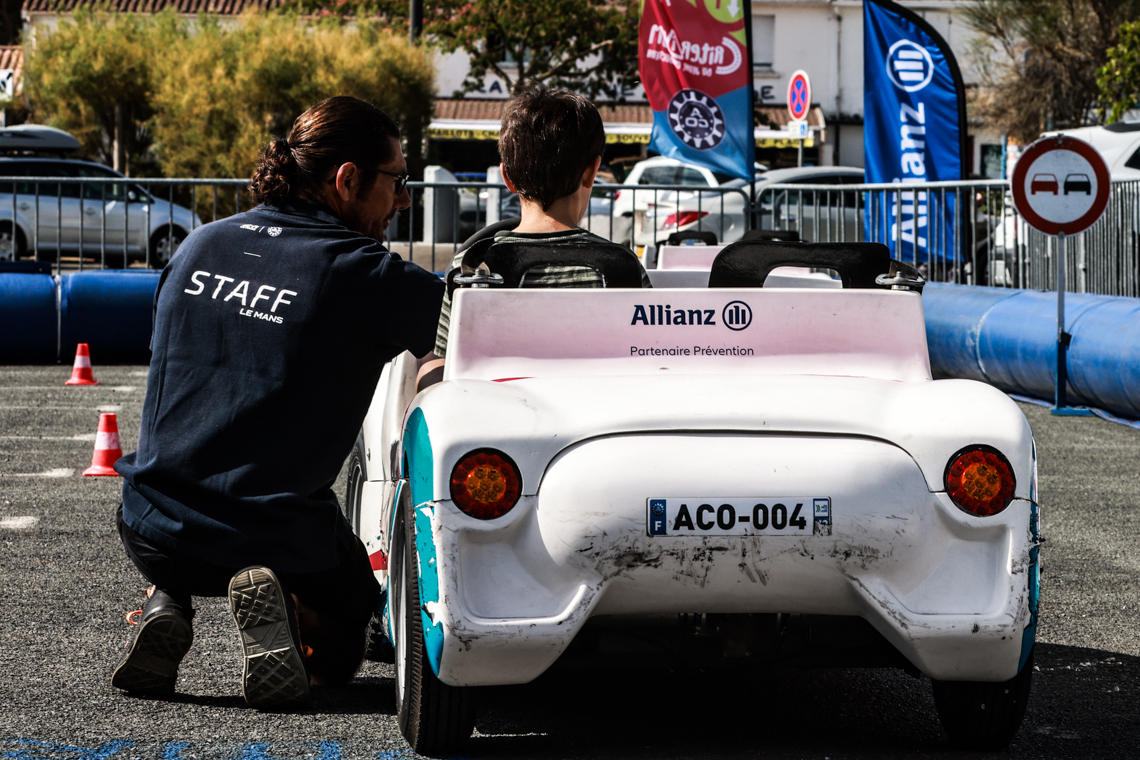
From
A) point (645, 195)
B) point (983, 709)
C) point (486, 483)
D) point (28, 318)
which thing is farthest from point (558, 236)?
point (645, 195)

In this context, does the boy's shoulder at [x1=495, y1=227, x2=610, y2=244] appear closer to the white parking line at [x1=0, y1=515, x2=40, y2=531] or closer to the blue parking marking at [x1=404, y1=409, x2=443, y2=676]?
the blue parking marking at [x1=404, y1=409, x2=443, y2=676]

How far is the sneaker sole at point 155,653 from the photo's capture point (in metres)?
3.65

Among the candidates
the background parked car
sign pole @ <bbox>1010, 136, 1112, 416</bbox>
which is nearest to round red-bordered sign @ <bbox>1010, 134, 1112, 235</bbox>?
sign pole @ <bbox>1010, 136, 1112, 416</bbox>

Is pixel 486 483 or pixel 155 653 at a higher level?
pixel 486 483

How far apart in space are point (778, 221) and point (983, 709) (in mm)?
11867

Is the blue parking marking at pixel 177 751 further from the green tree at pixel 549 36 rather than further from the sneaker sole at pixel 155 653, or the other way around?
the green tree at pixel 549 36

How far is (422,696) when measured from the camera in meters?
3.22

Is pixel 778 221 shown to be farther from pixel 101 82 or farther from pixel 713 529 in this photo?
pixel 101 82

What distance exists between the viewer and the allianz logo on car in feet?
11.8

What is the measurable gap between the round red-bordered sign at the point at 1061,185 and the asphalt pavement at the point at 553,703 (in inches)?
208

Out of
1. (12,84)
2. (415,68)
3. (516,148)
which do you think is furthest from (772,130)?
(516,148)

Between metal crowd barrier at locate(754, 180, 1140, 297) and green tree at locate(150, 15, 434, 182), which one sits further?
green tree at locate(150, 15, 434, 182)

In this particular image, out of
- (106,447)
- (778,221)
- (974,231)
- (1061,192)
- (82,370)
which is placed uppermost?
(778,221)

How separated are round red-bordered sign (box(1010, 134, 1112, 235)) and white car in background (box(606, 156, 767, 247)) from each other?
10.0 feet
